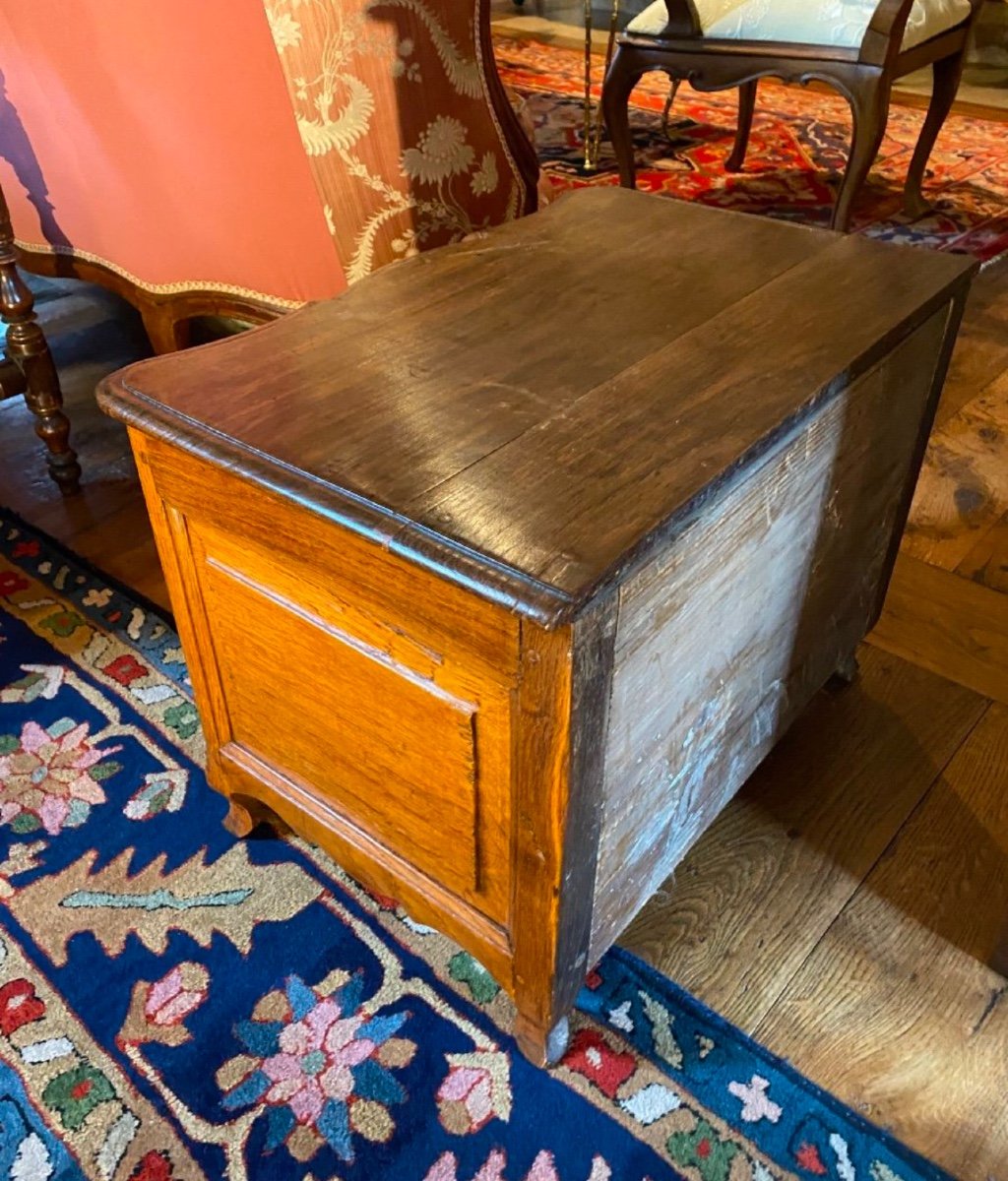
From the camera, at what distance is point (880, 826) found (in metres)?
1.04

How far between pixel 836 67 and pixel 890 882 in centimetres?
167

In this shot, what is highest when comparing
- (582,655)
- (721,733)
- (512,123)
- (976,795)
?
(512,123)

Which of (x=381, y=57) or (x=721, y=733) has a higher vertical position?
(x=381, y=57)

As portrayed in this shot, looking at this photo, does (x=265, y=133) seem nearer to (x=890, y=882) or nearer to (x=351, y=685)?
(x=351, y=685)

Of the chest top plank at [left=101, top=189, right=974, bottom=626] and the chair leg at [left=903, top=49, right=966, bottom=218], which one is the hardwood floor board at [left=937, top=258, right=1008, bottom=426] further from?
the chest top plank at [left=101, top=189, right=974, bottom=626]

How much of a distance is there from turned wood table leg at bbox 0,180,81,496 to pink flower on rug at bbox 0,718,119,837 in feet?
1.70

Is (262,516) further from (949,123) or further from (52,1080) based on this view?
(949,123)

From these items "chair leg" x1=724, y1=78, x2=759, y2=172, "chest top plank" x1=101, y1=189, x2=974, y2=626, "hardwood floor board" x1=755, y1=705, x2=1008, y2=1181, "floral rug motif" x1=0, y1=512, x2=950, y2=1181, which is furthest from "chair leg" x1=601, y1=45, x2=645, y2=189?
"floral rug motif" x1=0, y1=512, x2=950, y2=1181

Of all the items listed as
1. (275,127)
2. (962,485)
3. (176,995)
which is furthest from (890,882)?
(275,127)

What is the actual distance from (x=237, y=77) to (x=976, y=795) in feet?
3.56

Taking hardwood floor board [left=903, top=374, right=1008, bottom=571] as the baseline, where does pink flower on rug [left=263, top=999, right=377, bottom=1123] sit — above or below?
above

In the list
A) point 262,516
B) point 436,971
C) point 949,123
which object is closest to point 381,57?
point 262,516

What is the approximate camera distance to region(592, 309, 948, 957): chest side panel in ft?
2.18

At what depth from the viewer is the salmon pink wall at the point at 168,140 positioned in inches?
42.1
